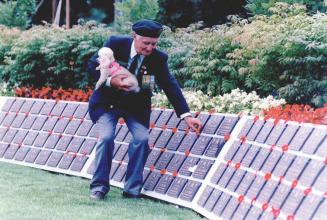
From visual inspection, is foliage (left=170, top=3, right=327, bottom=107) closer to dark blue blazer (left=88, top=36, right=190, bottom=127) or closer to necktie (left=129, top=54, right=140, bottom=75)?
dark blue blazer (left=88, top=36, right=190, bottom=127)

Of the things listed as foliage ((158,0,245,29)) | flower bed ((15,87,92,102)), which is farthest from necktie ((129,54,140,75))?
foliage ((158,0,245,29))

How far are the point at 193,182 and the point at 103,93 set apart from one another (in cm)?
124

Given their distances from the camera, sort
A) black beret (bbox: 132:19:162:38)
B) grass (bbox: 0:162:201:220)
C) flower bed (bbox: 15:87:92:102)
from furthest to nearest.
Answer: flower bed (bbox: 15:87:92:102), black beret (bbox: 132:19:162:38), grass (bbox: 0:162:201:220)

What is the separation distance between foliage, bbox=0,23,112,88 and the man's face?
176 inches

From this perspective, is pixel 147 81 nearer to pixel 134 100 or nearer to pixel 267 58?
pixel 134 100

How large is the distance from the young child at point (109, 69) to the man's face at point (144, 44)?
0.25 meters

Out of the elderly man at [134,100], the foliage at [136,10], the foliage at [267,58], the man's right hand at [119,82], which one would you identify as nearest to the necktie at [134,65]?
the elderly man at [134,100]

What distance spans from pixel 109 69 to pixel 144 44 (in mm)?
398

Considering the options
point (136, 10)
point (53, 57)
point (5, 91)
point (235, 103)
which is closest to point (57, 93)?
point (53, 57)

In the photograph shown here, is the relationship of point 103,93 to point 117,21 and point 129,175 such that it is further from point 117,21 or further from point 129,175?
point 117,21

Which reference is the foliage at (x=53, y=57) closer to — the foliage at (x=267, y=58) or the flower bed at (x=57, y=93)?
the flower bed at (x=57, y=93)

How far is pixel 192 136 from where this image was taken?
24.3 ft

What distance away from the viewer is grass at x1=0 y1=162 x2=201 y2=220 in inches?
243

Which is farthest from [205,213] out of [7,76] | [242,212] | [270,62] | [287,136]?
[7,76]
